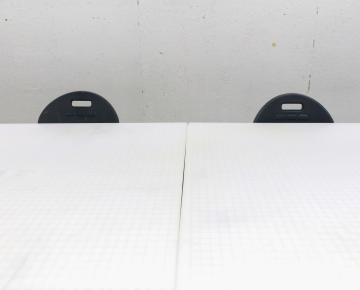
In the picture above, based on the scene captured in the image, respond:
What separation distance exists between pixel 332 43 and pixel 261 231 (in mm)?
1518

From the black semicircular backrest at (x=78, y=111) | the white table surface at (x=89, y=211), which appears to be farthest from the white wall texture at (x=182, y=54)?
the white table surface at (x=89, y=211)

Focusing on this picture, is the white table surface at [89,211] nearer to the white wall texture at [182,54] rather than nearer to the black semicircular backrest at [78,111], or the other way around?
the black semicircular backrest at [78,111]

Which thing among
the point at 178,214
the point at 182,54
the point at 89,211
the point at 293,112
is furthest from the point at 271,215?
the point at 182,54

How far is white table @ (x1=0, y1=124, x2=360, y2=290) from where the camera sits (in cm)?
52

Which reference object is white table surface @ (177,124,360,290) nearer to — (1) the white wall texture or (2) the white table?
(2) the white table

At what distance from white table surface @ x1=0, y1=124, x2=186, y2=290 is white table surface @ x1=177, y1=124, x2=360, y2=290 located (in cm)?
5

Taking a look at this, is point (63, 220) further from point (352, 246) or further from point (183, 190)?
point (352, 246)

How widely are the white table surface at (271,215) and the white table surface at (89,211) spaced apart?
51 mm

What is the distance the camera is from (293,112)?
1399mm

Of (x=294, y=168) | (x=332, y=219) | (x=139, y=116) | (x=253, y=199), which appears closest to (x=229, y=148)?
(x=294, y=168)

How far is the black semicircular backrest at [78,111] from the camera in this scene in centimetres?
143

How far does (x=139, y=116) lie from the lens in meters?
1.94

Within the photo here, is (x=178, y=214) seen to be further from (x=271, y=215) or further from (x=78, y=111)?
Result: (x=78, y=111)

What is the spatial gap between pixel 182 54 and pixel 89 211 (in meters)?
1.32
